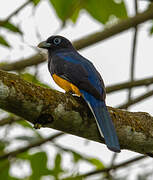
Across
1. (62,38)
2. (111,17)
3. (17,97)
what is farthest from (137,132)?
(62,38)

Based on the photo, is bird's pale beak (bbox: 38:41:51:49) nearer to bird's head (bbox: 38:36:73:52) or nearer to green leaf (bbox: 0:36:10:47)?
bird's head (bbox: 38:36:73:52)

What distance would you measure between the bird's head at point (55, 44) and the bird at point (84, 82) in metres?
0.13

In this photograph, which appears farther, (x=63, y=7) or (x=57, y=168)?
(x=57, y=168)

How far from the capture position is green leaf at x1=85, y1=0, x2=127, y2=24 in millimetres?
4523

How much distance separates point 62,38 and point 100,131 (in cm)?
262

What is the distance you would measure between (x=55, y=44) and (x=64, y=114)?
2.69 m

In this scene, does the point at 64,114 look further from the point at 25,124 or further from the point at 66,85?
the point at 25,124

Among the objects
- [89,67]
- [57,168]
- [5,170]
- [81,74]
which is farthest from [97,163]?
[81,74]

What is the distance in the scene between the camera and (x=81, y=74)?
4.47 metres

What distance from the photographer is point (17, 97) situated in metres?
3.10

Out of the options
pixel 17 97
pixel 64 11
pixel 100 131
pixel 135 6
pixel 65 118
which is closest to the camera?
pixel 17 97

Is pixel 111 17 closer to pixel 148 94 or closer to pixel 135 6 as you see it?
pixel 135 6

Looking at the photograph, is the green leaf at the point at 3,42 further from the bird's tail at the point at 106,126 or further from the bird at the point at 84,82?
the bird's tail at the point at 106,126

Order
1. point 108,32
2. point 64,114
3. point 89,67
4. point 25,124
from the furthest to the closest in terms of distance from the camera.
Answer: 1. point 108,32
2. point 25,124
3. point 89,67
4. point 64,114
